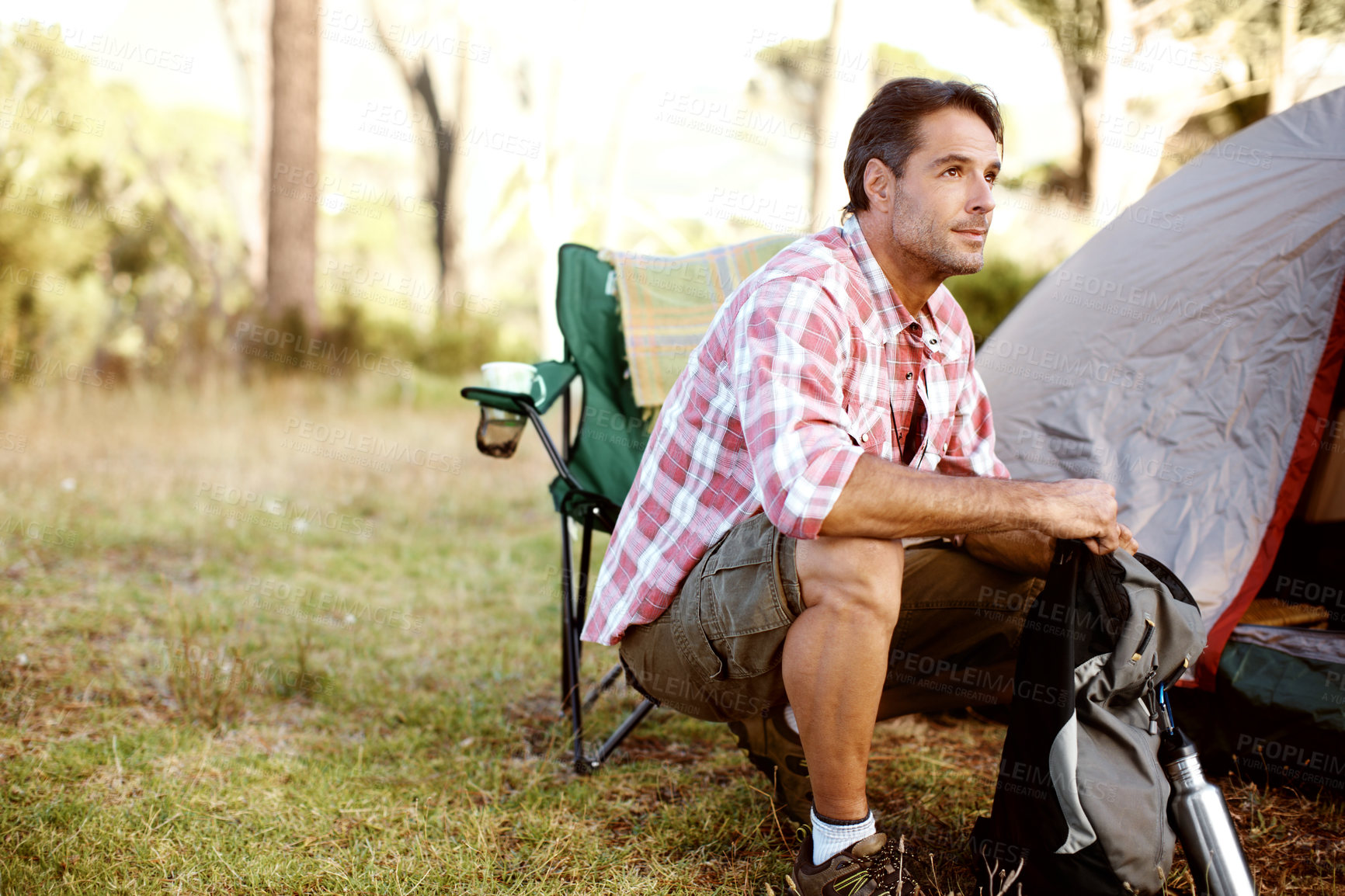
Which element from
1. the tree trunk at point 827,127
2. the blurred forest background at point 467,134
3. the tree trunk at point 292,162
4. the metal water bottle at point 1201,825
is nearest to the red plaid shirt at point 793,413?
the metal water bottle at point 1201,825

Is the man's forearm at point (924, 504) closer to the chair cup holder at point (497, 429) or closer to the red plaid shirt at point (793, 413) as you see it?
the red plaid shirt at point (793, 413)

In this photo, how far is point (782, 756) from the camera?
6.08 ft

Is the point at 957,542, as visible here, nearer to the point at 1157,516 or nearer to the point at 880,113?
the point at 1157,516

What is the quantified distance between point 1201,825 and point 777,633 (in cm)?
67

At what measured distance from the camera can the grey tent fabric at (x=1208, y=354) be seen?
213 centimetres

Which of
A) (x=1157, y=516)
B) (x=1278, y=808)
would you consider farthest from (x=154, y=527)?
(x=1278, y=808)

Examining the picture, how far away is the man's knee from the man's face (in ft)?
1.70

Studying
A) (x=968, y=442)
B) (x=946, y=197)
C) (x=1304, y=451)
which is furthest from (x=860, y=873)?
(x=1304, y=451)

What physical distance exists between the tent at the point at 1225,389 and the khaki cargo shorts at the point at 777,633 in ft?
1.55

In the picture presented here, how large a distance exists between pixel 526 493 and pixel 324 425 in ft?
5.82

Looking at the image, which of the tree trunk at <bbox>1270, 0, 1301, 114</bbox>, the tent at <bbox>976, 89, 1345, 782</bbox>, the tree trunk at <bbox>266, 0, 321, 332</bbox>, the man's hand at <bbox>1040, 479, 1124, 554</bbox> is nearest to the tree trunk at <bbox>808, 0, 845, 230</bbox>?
the tree trunk at <bbox>1270, 0, 1301, 114</bbox>

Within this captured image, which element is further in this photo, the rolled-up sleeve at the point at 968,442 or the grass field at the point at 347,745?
the rolled-up sleeve at the point at 968,442

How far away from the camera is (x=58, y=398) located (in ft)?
18.3

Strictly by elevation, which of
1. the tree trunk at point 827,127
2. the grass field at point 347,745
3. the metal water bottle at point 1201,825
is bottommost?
the grass field at point 347,745
